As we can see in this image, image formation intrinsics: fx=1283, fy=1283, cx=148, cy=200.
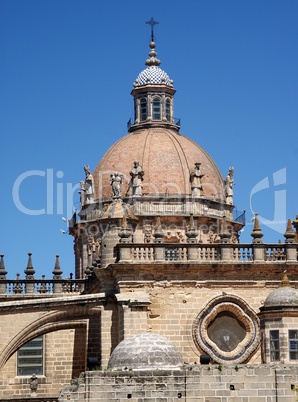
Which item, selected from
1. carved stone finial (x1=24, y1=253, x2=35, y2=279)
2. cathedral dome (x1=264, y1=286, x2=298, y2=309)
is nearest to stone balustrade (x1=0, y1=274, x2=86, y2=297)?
carved stone finial (x1=24, y1=253, x2=35, y2=279)

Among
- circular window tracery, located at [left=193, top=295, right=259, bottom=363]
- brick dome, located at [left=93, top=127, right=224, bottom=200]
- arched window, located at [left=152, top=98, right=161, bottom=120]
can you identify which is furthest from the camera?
arched window, located at [left=152, top=98, right=161, bottom=120]

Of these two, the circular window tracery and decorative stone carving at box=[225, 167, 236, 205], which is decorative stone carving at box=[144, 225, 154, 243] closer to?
decorative stone carving at box=[225, 167, 236, 205]

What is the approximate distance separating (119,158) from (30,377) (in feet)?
53.3

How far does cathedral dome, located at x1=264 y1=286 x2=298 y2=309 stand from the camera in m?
37.1

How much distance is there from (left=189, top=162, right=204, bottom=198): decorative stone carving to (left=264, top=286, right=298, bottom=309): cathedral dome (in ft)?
81.6

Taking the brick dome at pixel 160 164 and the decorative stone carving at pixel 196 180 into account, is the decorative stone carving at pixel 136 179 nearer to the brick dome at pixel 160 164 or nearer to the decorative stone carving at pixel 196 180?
the brick dome at pixel 160 164

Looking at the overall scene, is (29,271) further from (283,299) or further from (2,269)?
(283,299)

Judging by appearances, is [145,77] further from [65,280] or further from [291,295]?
[291,295]

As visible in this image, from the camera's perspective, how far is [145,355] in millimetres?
33688

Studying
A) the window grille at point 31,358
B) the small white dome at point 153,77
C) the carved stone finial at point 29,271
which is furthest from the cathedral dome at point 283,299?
the small white dome at point 153,77

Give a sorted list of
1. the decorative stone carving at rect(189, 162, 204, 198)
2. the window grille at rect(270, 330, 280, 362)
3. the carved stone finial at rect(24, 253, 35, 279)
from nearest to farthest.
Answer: the window grille at rect(270, 330, 280, 362)
the carved stone finial at rect(24, 253, 35, 279)
the decorative stone carving at rect(189, 162, 204, 198)

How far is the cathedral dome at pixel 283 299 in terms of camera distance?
122 feet

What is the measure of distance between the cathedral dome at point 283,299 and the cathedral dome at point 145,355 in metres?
3.98

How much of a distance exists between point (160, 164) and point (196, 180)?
6.78ft
